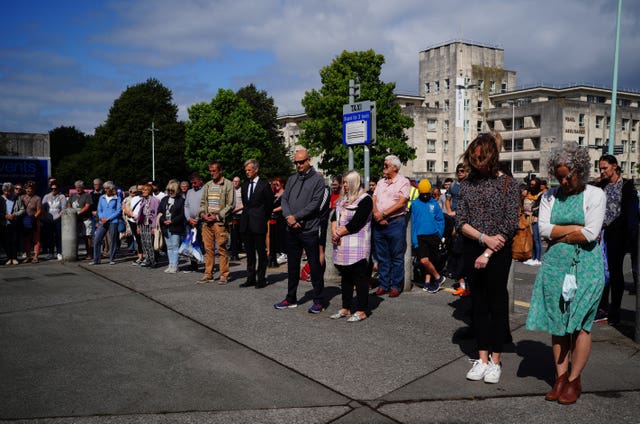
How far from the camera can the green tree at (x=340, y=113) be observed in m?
44.6

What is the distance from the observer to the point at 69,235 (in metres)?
12.9

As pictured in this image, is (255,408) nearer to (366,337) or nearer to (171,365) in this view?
(171,365)

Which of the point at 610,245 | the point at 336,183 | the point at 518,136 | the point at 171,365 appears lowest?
the point at 171,365

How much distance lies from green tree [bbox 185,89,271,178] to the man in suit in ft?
153

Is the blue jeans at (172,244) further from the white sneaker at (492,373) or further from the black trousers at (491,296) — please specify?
the white sneaker at (492,373)

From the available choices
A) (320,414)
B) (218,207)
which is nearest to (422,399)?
(320,414)

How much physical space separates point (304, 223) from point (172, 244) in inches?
173

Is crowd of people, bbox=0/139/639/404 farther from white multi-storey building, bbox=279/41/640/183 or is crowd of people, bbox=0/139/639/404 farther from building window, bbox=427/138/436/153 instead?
building window, bbox=427/138/436/153

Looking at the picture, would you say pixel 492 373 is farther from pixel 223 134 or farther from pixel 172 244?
pixel 223 134

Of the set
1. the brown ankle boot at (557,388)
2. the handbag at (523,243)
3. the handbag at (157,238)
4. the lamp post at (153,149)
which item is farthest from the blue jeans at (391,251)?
the lamp post at (153,149)

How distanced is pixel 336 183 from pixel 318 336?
6.33 metres

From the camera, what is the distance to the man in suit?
8.91 m

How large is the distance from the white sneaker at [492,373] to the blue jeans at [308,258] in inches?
119

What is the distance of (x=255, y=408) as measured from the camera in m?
4.10
